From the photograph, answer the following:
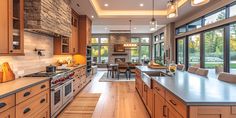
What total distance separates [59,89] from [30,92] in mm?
1346

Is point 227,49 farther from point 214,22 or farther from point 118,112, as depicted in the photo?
point 118,112

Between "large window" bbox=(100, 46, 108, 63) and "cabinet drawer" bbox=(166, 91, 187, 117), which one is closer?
"cabinet drawer" bbox=(166, 91, 187, 117)

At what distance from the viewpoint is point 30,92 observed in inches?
106

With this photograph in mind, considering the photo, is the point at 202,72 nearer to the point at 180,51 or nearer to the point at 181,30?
the point at 180,51

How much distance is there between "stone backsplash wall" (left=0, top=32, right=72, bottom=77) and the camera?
11.2 ft

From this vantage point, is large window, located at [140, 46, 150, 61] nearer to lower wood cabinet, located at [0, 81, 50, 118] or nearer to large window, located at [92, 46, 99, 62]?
large window, located at [92, 46, 99, 62]

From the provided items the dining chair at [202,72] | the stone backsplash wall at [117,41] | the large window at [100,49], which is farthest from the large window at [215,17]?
the large window at [100,49]

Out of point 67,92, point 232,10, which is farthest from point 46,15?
point 232,10

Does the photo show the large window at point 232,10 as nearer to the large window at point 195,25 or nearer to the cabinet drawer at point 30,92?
the large window at point 195,25

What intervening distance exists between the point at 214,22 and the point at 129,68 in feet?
17.4

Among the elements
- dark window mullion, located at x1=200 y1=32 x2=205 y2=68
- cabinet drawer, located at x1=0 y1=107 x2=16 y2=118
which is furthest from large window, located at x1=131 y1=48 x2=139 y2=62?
cabinet drawer, located at x1=0 y1=107 x2=16 y2=118

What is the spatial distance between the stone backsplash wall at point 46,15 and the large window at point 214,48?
470 centimetres

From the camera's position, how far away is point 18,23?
3.05 m

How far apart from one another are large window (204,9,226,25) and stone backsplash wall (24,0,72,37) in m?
4.60
